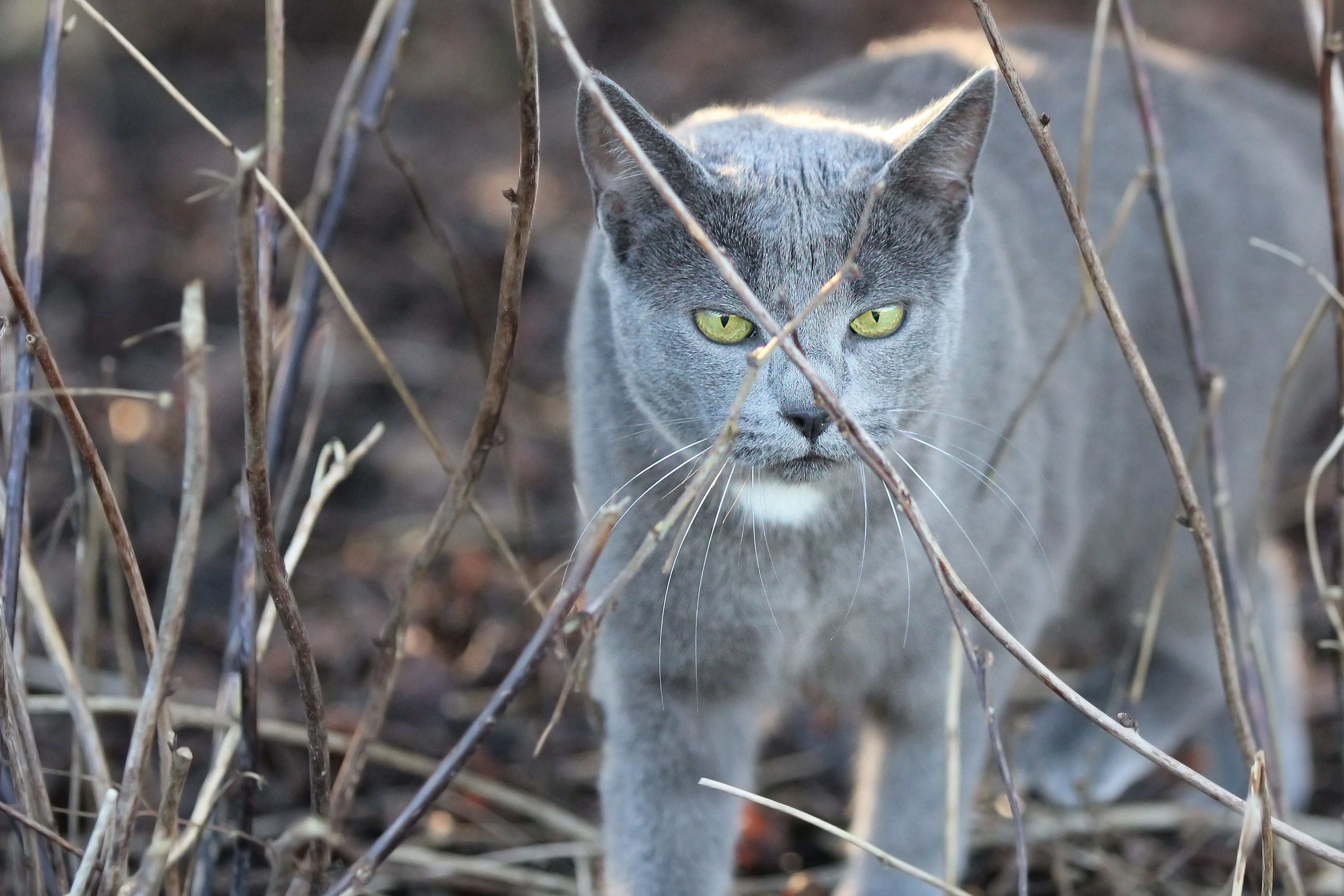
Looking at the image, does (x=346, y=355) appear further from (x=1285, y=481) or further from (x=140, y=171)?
(x=1285, y=481)

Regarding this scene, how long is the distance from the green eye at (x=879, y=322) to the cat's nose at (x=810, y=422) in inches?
7.1

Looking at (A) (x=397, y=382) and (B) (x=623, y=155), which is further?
(A) (x=397, y=382)

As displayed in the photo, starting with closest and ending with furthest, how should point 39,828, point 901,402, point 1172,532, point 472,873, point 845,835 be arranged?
point 39,828 < point 845,835 < point 901,402 < point 1172,532 < point 472,873

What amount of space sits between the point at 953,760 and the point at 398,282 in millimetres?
2360

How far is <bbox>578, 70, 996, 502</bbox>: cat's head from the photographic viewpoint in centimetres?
161

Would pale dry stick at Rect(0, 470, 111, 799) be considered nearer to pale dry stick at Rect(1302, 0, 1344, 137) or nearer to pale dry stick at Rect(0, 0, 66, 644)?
pale dry stick at Rect(0, 0, 66, 644)

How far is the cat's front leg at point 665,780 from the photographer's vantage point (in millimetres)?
1958

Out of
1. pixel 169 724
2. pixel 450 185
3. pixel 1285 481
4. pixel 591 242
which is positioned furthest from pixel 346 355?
pixel 1285 481

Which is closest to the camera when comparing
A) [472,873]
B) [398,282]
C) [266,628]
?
[266,628]

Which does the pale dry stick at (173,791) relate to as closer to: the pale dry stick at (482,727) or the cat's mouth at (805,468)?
the pale dry stick at (482,727)

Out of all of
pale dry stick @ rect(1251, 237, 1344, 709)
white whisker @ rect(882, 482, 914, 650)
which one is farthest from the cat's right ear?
pale dry stick @ rect(1251, 237, 1344, 709)

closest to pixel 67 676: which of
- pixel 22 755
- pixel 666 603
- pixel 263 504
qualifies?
pixel 22 755

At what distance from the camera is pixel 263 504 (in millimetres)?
1444

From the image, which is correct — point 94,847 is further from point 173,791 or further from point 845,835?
point 845,835
